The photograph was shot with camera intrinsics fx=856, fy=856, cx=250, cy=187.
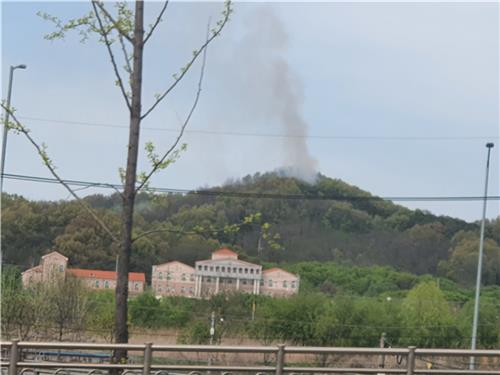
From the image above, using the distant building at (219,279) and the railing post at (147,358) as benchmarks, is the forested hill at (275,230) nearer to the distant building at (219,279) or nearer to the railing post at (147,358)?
the distant building at (219,279)

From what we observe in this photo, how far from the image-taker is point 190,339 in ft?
149

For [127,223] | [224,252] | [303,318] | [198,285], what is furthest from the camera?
[224,252]

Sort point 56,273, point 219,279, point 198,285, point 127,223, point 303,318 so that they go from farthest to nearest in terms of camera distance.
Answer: point 219,279 < point 198,285 < point 303,318 < point 56,273 < point 127,223

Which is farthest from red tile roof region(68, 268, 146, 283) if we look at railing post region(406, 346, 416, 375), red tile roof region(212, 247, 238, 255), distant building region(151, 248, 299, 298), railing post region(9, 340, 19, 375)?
railing post region(406, 346, 416, 375)

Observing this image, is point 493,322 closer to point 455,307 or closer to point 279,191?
point 455,307

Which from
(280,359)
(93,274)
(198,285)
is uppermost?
(280,359)

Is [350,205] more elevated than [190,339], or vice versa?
[350,205]

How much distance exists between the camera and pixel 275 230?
1277 inches

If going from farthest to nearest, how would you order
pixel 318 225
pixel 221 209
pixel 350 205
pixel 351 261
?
pixel 350 205, pixel 318 225, pixel 351 261, pixel 221 209

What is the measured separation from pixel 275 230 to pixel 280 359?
22.8 meters

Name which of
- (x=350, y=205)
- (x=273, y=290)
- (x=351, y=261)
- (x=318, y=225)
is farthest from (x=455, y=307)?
(x=350, y=205)

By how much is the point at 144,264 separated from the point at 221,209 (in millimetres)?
6378

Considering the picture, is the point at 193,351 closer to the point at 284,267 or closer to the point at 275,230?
the point at 275,230

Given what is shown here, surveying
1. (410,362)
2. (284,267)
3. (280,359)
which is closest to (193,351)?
(280,359)
